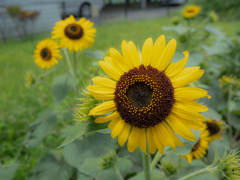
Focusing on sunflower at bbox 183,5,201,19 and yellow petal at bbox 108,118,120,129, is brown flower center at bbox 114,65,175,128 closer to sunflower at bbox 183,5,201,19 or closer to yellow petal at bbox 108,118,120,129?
yellow petal at bbox 108,118,120,129

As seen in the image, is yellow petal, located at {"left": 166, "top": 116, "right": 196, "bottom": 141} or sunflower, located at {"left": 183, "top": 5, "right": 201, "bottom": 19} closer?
yellow petal, located at {"left": 166, "top": 116, "right": 196, "bottom": 141}

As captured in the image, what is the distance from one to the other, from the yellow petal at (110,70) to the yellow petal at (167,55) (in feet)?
0.56

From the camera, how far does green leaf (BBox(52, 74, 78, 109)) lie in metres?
1.55

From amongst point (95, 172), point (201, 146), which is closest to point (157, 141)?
point (95, 172)

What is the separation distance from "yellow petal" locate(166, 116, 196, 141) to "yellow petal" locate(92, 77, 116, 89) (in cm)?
27

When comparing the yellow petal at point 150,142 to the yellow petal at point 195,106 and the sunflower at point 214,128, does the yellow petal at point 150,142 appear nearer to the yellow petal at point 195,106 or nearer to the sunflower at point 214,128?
the yellow petal at point 195,106

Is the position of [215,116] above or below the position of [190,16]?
below

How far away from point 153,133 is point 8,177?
120cm

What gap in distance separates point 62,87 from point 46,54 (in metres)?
0.51

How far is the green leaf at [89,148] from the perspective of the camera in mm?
1511

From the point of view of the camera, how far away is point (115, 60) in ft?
2.60

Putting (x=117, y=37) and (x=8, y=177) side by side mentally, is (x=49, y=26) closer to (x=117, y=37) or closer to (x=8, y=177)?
(x=117, y=37)

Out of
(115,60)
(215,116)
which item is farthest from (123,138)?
(215,116)

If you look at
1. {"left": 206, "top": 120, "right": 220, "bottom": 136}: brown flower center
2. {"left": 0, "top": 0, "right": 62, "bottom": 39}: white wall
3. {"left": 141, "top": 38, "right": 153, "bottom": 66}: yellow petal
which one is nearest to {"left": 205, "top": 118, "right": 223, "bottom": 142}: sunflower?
{"left": 206, "top": 120, "right": 220, "bottom": 136}: brown flower center
